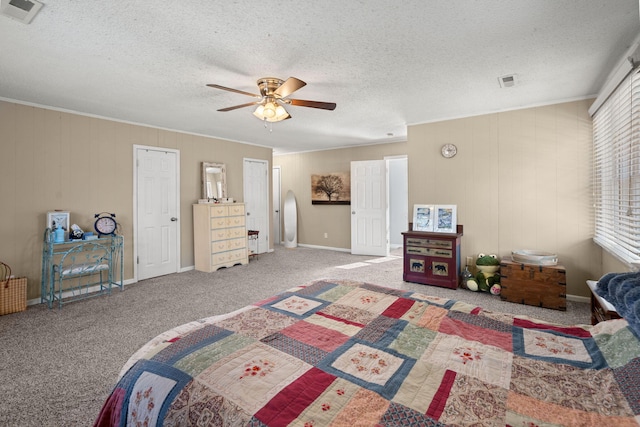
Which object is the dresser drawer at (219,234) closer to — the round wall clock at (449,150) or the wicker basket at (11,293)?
the wicker basket at (11,293)

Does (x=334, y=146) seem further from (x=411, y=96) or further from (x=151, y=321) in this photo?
(x=151, y=321)

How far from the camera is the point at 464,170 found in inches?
168

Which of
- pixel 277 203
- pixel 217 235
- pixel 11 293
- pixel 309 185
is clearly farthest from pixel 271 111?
pixel 277 203

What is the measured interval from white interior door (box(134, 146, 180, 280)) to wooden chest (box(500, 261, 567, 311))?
16.0ft

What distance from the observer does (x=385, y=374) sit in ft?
3.67

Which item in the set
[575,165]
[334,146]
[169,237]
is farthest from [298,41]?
[334,146]

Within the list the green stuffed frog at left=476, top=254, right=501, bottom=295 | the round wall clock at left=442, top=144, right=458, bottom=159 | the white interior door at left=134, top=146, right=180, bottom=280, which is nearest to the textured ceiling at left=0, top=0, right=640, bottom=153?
the round wall clock at left=442, top=144, right=458, bottom=159

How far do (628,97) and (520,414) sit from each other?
286cm

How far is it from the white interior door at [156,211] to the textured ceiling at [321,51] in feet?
3.44

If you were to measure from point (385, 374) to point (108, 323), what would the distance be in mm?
3136

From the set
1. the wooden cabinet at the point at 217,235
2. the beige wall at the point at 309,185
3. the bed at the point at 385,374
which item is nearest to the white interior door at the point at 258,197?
the wooden cabinet at the point at 217,235

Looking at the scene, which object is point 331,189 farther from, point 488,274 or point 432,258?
point 488,274

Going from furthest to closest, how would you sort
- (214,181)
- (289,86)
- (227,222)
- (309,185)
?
1. (309,185)
2. (214,181)
3. (227,222)
4. (289,86)

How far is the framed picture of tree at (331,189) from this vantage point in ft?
22.7
